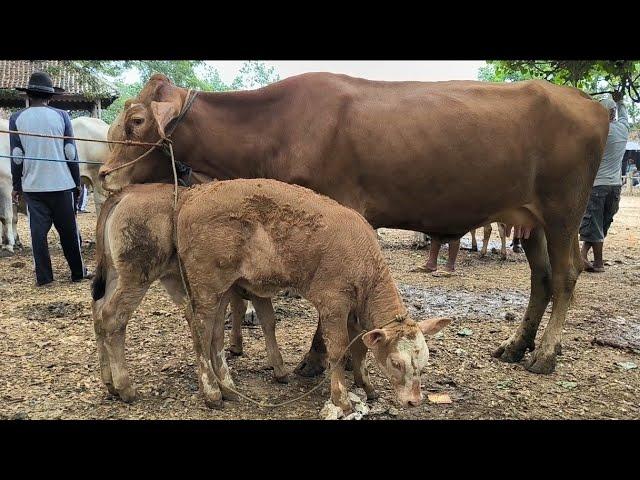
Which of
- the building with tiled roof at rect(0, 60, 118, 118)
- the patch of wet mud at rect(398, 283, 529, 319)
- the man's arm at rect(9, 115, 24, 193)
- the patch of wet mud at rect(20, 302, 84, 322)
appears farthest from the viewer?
the building with tiled roof at rect(0, 60, 118, 118)

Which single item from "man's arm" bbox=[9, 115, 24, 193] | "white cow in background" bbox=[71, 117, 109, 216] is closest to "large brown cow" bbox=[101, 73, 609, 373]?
"man's arm" bbox=[9, 115, 24, 193]

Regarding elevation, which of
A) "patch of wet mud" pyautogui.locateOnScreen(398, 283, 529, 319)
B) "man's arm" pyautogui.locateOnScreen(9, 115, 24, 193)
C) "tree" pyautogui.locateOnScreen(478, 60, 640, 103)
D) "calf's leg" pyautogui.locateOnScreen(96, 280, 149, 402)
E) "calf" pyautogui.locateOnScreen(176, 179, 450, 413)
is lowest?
"patch of wet mud" pyautogui.locateOnScreen(398, 283, 529, 319)

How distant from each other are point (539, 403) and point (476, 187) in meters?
1.90

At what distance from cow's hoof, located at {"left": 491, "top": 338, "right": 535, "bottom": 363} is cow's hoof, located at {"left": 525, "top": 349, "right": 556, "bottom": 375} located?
26 centimetres

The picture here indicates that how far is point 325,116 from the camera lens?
461 centimetres

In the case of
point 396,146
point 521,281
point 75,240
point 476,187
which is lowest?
point 521,281

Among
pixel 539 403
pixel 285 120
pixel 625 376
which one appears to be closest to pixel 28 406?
pixel 285 120

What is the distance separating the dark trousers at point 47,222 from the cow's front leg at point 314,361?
4.61 metres

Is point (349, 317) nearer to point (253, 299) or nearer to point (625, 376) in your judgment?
point (253, 299)

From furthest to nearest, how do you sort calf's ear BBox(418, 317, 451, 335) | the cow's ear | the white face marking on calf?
the cow's ear
calf's ear BBox(418, 317, 451, 335)
the white face marking on calf

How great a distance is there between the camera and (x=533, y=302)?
211 inches

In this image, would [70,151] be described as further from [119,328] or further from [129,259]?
[119,328]

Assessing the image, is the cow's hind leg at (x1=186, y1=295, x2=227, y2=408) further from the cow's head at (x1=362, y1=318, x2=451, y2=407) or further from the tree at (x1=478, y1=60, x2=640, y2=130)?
the tree at (x1=478, y1=60, x2=640, y2=130)

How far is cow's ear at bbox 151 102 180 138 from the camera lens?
443 cm
